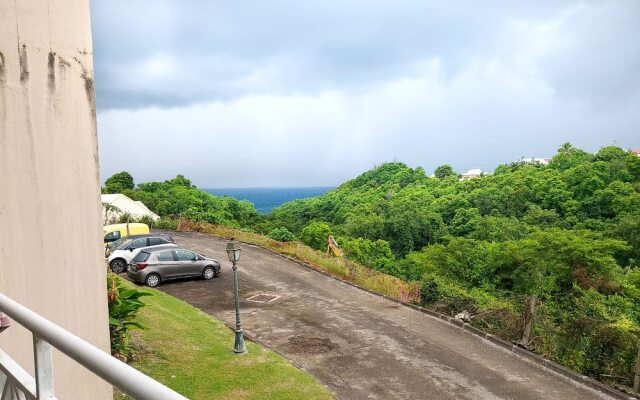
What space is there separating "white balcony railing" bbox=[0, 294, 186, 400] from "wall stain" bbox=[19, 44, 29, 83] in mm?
3271

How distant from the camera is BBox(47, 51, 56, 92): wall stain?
16.0ft

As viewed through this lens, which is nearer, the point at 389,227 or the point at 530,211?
the point at 530,211

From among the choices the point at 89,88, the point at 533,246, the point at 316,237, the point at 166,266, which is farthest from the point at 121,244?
the point at 316,237

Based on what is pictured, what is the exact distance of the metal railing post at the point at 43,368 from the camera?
191 centimetres

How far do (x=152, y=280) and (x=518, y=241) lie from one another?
66.2 ft

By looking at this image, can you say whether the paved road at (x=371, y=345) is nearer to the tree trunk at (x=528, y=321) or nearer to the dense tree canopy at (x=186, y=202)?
the tree trunk at (x=528, y=321)

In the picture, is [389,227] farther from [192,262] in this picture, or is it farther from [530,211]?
[192,262]

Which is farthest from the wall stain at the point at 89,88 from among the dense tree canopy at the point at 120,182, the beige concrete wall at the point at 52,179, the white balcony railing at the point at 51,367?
the dense tree canopy at the point at 120,182

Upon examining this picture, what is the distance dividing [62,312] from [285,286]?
1358 cm

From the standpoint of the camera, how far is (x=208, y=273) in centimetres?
1939

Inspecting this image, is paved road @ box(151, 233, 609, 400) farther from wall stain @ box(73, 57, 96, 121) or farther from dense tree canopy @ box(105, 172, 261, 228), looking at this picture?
dense tree canopy @ box(105, 172, 261, 228)

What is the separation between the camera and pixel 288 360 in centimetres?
1087

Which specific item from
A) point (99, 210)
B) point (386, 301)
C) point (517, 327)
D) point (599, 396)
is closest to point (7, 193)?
point (99, 210)

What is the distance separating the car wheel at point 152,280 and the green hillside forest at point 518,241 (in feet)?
32.8
